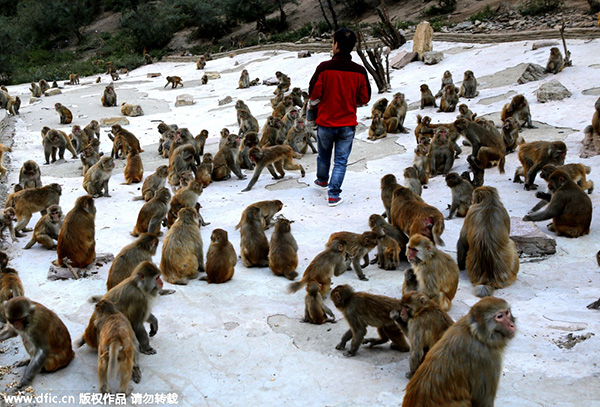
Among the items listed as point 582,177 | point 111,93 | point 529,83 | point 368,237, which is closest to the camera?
point 368,237

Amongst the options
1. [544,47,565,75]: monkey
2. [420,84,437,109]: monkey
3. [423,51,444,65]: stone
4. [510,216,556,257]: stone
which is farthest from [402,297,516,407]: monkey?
[423,51,444,65]: stone

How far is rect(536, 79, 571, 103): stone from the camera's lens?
1348 centimetres

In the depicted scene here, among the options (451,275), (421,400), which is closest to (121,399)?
(421,400)

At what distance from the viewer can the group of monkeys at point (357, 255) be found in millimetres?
3645

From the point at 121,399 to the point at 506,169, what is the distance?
26.2ft

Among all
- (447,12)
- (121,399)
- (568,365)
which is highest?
(447,12)

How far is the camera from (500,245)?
5.88 meters

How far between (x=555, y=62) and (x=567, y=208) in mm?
9801

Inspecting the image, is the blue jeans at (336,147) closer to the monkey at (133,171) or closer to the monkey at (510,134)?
the monkey at (510,134)

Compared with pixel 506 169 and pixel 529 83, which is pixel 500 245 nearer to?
pixel 506 169

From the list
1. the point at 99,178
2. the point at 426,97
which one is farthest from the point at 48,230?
the point at 426,97

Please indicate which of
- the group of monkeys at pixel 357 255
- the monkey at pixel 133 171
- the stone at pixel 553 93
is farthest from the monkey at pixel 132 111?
the stone at pixel 553 93

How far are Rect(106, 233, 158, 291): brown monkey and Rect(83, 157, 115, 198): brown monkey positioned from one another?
15.7 feet

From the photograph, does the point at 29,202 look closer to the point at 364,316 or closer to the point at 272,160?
the point at 272,160
